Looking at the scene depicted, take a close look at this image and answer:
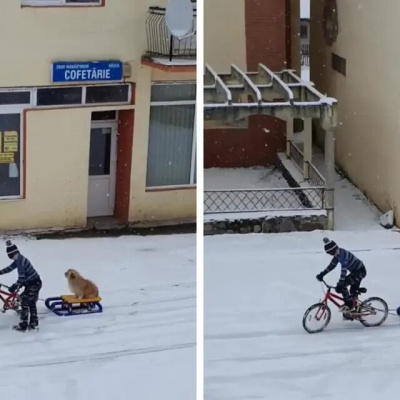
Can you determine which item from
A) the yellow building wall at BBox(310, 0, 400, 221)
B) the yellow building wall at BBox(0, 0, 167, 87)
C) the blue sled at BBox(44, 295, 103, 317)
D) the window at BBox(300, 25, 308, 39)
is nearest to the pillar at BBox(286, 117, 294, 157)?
the yellow building wall at BBox(310, 0, 400, 221)

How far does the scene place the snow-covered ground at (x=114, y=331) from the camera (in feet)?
7.86

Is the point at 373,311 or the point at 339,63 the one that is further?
the point at 339,63

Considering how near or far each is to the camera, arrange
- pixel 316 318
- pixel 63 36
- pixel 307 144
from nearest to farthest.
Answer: pixel 316 318 < pixel 63 36 < pixel 307 144

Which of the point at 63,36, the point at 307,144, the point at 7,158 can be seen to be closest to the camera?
the point at 63,36

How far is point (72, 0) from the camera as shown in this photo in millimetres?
2615

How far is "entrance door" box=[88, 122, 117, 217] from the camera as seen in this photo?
2764 millimetres

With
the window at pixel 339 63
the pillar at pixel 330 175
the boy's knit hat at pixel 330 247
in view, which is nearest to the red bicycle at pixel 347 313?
the boy's knit hat at pixel 330 247

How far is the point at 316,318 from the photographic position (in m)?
2.50

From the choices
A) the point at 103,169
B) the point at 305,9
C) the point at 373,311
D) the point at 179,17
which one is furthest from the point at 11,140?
the point at 373,311

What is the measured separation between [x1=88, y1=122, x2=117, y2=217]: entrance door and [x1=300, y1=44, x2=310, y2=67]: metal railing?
57 centimetres

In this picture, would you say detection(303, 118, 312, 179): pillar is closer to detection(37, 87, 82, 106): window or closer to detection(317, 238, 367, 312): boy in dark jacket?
detection(317, 238, 367, 312): boy in dark jacket

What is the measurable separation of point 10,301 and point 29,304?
2.8 inches

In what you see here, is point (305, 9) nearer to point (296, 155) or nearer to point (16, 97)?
point (296, 155)

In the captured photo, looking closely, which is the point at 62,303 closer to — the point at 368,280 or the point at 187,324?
the point at 187,324
